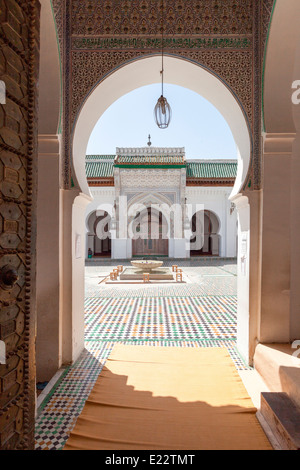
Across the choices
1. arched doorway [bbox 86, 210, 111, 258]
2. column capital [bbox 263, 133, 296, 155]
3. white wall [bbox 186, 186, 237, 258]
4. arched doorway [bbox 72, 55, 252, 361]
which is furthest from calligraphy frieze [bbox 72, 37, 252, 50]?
arched doorway [bbox 86, 210, 111, 258]

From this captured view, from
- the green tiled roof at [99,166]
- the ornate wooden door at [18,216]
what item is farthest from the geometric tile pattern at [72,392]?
the green tiled roof at [99,166]

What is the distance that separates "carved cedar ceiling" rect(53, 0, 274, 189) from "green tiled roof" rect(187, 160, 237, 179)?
9414mm

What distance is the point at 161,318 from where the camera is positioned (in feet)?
12.8

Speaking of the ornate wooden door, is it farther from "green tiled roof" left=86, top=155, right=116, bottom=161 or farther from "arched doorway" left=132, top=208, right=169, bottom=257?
"green tiled roof" left=86, top=155, right=116, bottom=161

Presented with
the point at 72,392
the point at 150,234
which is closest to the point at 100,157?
the point at 150,234

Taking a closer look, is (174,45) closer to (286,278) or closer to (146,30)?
(146,30)

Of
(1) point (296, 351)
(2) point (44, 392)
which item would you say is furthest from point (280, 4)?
(2) point (44, 392)

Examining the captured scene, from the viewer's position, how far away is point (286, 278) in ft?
7.91

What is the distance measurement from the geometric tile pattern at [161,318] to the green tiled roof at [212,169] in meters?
8.08

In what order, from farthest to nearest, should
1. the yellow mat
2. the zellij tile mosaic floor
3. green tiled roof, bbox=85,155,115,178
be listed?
green tiled roof, bbox=85,155,115,178 < the zellij tile mosaic floor < the yellow mat

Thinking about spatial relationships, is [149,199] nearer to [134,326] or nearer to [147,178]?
[147,178]

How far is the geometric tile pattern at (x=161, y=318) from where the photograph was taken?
3.26 meters

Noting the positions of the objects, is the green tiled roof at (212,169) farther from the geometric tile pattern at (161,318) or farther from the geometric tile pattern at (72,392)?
the geometric tile pattern at (72,392)

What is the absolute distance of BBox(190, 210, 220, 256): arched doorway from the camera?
42.2 ft
